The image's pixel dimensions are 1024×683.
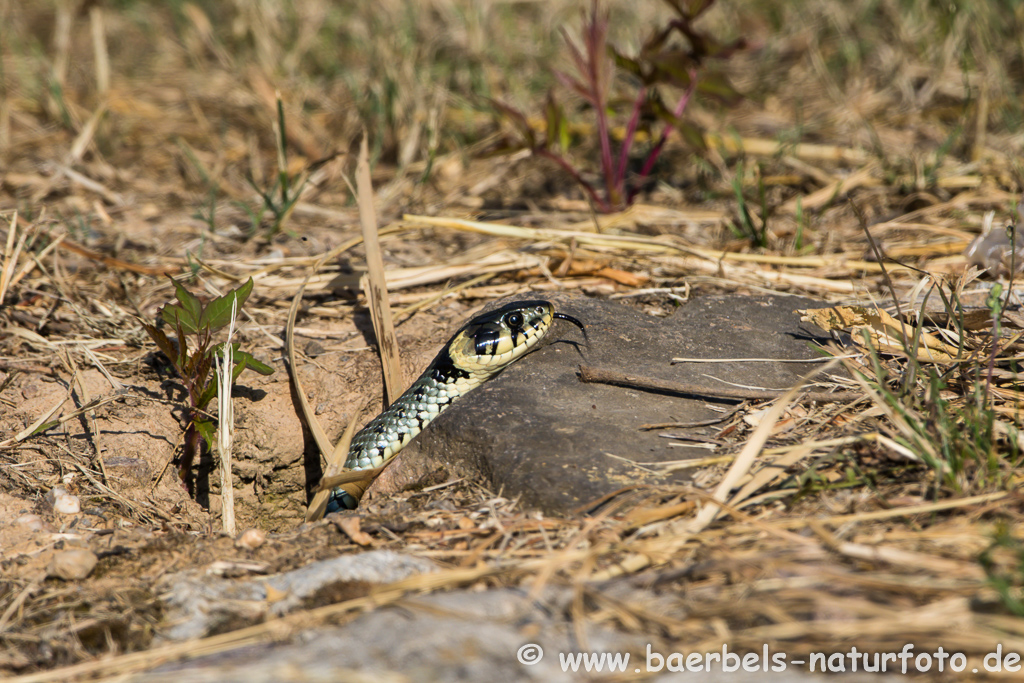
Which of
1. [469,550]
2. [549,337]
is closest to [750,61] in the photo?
[549,337]

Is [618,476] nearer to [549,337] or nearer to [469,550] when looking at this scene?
[469,550]

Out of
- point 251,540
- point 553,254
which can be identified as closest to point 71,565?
point 251,540

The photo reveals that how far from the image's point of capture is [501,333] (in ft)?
9.81

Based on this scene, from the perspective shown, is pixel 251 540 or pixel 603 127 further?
pixel 603 127

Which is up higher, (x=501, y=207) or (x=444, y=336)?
(x=501, y=207)

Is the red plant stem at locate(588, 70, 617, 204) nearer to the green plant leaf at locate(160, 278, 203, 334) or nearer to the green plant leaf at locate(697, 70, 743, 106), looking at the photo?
the green plant leaf at locate(697, 70, 743, 106)

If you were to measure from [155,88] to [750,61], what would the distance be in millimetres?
4627

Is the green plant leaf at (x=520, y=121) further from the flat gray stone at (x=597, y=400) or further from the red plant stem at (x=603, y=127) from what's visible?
the flat gray stone at (x=597, y=400)

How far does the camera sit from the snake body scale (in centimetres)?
299

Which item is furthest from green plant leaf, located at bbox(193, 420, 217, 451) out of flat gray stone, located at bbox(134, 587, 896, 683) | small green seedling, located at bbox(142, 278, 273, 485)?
flat gray stone, located at bbox(134, 587, 896, 683)

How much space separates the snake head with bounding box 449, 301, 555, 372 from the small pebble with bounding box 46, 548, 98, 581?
140 centimetres

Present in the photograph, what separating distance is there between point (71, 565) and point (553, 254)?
2.28 m

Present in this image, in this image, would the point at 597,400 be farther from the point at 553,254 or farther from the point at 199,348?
the point at 199,348

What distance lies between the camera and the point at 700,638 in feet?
5.17
